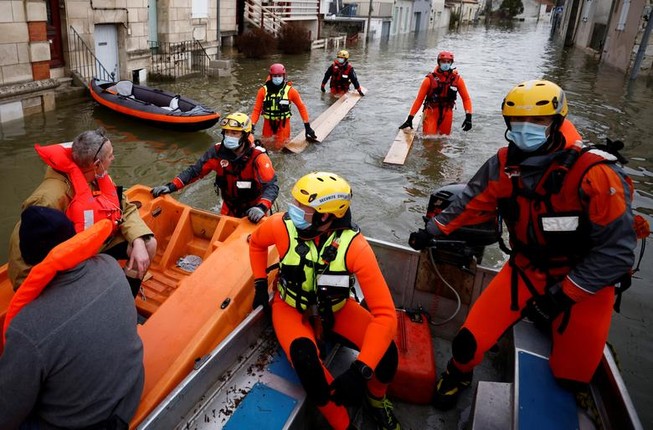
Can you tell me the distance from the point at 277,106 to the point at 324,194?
6.91 meters

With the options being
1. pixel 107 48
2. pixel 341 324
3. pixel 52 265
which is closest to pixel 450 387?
pixel 341 324

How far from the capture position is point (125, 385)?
7.62ft

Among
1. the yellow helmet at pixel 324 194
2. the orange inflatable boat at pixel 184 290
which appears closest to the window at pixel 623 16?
the orange inflatable boat at pixel 184 290

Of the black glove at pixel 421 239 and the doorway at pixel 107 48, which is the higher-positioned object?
the doorway at pixel 107 48

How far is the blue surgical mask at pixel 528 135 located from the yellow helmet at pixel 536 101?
8cm

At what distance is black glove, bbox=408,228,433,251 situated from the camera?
378cm

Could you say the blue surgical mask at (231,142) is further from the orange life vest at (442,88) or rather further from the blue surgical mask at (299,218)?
the orange life vest at (442,88)

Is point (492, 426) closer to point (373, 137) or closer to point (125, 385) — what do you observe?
point (125, 385)

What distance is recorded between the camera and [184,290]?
3744 mm

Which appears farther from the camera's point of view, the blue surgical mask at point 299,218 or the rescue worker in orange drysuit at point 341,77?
the rescue worker in orange drysuit at point 341,77

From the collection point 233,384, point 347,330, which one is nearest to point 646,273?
point 347,330

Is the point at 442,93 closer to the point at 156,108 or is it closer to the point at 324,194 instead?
the point at 156,108

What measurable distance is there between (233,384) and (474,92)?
56.0ft

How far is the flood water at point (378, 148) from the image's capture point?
21.4 feet
